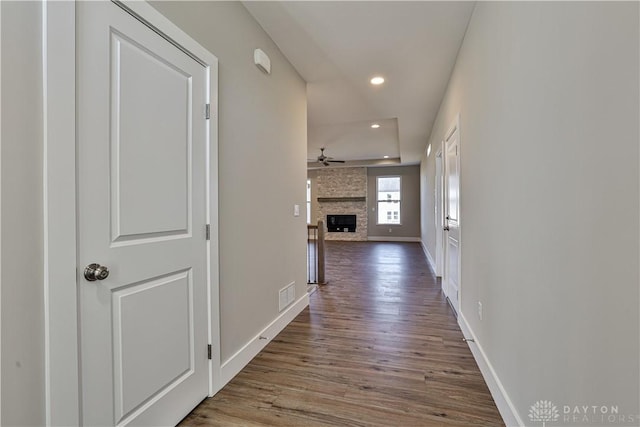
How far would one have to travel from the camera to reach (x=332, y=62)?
298 centimetres

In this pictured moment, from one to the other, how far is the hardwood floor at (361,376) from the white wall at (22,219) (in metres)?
0.89

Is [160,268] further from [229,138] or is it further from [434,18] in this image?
[434,18]

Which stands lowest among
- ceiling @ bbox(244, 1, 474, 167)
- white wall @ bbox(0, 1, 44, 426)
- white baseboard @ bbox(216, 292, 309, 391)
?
white baseboard @ bbox(216, 292, 309, 391)

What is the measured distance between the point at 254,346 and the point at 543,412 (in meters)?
1.83

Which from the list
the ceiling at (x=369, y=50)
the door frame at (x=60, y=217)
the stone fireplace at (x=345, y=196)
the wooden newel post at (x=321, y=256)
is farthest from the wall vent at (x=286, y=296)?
the stone fireplace at (x=345, y=196)

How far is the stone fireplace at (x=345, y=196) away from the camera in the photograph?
10789 mm

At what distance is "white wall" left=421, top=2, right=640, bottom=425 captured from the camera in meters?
0.78

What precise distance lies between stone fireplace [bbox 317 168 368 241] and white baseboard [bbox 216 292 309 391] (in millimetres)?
7744

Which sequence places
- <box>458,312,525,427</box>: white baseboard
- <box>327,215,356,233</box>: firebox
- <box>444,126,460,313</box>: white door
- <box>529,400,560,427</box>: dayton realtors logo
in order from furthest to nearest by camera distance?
1. <box>327,215,356,233</box>: firebox
2. <box>444,126,460,313</box>: white door
3. <box>458,312,525,427</box>: white baseboard
4. <box>529,400,560,427</box>: dayton realtors logo

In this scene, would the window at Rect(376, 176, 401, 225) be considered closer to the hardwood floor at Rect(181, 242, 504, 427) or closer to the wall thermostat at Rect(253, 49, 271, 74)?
the hardwood floor at Rect(181, 242, 504, 427)

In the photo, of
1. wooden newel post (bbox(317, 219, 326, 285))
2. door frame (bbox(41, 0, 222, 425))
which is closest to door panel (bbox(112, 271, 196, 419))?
door frame (bbox(41, 0, 222, 425))

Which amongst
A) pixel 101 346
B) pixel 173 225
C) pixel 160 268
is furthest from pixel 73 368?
pixel 173 225

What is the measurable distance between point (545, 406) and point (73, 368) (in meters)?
1.81

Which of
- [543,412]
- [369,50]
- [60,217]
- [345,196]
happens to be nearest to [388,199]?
[345,196]
